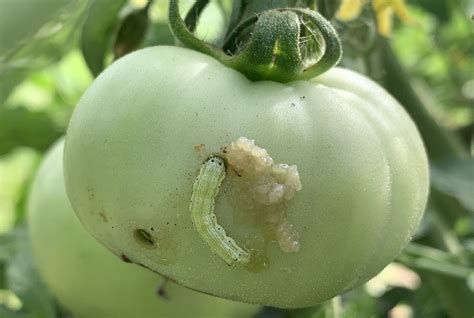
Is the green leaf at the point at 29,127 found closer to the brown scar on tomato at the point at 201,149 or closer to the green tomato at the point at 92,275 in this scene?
the green tomato at the point at 92,275

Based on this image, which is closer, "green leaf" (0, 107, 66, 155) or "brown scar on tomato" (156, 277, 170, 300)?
"brown scar on tomato" (156, 277, 170, 300)

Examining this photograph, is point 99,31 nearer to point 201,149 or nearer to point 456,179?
point 201,149

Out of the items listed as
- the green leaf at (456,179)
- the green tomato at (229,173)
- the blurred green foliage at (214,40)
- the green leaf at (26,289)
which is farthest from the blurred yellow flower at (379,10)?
the green leaf at (26,289)

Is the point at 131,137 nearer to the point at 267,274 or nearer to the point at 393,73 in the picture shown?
the point at 267,274

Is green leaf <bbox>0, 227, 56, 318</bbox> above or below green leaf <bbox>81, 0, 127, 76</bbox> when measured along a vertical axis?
below

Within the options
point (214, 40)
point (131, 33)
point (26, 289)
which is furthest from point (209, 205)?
point (26, 289)

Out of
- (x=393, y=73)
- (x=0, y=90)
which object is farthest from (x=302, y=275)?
(x=393, y=73)

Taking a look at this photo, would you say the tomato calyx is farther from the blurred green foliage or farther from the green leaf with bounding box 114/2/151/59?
the green leaf with bounding box 114/2/151/59

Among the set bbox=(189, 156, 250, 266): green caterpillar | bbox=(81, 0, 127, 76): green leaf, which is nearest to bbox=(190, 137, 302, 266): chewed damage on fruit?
bbox=(189, 156, 250, 266): green caterpillar
